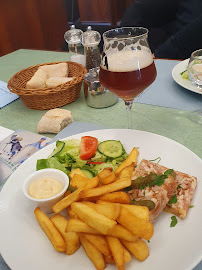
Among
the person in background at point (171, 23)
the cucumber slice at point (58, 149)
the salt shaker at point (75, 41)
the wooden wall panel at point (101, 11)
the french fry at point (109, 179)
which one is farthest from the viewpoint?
the wooden wall panel at point (101, 11)

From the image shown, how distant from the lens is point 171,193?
106 cm

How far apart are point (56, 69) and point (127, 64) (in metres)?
1.05

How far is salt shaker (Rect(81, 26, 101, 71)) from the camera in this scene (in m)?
2.04

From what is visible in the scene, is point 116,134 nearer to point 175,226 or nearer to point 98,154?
point 98,154

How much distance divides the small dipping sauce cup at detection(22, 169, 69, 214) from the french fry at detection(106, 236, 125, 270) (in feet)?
0.98

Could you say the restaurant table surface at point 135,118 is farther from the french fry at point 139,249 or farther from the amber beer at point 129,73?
the french fry at point 139,249

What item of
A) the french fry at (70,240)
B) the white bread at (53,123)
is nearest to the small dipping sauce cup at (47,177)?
the french fry at (70,240)

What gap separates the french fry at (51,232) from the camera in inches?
36.4

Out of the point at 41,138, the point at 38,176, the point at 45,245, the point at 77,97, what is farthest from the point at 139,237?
the point at 77,97

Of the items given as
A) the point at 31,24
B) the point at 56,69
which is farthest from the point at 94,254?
the point at 31,24

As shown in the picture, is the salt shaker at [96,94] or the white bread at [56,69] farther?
the white bread at [56,69]

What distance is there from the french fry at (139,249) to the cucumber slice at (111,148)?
0.51 m

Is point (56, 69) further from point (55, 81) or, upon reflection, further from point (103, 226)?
point (103, 226)

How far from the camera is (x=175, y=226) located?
98 cm
